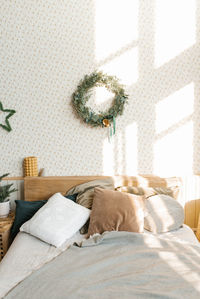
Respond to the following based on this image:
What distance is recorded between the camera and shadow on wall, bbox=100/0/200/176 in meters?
3.01

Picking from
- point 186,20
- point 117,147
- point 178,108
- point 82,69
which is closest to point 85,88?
point 82,69

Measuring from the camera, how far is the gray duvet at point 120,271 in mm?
1645

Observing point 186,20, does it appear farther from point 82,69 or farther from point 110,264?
point 110,264

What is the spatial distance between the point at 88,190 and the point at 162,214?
0.76 meters

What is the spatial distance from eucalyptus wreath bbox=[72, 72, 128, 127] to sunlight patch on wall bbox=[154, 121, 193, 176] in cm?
59

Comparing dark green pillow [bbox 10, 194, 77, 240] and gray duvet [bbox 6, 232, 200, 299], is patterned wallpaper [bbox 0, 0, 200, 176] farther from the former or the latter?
gray duvet [bbox 6, 232, 200, 299]

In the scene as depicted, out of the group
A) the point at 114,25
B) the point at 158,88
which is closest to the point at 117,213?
the point at 158,88

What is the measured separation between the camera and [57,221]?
8.37 ft

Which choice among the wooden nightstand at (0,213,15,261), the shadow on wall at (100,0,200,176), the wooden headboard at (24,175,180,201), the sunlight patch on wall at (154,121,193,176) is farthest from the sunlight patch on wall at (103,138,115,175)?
the wooden nightstand at (0,213,15,261)

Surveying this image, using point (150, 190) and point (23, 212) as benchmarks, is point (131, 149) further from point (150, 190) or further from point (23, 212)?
point (23, 212)

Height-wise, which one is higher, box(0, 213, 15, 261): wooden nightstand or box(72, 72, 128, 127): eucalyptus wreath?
box(72, 72, 128, 127): eucalyptus wreath

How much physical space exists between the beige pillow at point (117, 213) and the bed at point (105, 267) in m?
0.13

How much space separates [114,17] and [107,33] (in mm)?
173

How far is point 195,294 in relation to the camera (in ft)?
5.23
